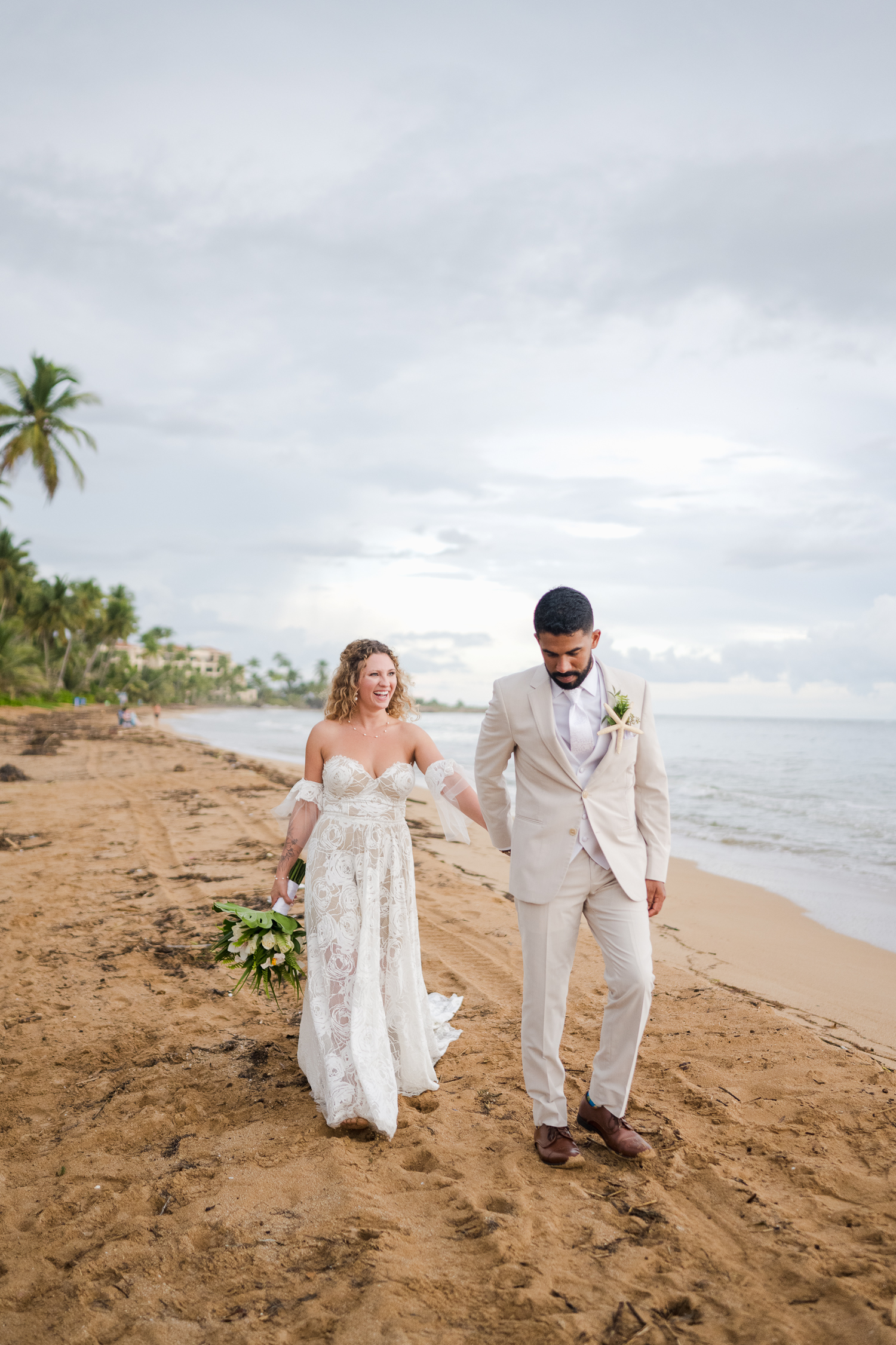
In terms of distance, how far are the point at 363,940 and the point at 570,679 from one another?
62.0 inches

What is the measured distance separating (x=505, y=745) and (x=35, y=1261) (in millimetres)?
2448

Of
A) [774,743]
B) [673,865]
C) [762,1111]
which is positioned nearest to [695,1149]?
[762,1111]

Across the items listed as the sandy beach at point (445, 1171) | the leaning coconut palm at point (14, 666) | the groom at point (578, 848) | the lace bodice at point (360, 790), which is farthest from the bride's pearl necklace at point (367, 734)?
the leaning coconut palm at point (14, 666)

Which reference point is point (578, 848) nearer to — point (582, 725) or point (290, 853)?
point (582, 725)

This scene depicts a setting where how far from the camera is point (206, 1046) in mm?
4605

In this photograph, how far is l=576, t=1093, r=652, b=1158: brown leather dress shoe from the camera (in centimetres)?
337

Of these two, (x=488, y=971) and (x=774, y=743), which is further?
(x=774, y=743)

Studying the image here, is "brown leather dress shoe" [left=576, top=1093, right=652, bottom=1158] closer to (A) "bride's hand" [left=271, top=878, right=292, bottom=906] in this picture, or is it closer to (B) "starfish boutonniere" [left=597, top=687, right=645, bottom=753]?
(B) "starfish boutonniere" [left=597, top=687, right=645, bottom=753]

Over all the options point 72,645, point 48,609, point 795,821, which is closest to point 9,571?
point 48,609

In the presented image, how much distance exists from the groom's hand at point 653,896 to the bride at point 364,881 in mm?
808

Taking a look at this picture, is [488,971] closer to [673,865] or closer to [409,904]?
[409,904]

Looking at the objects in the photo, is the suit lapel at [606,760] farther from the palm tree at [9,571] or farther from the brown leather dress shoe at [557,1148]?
the palm tree at [9,571]

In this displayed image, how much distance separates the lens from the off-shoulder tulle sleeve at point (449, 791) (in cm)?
405

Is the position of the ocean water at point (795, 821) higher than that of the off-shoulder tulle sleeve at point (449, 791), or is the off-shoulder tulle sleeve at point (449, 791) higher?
the off-shoulder tulle sleeve at point (449, 791)
